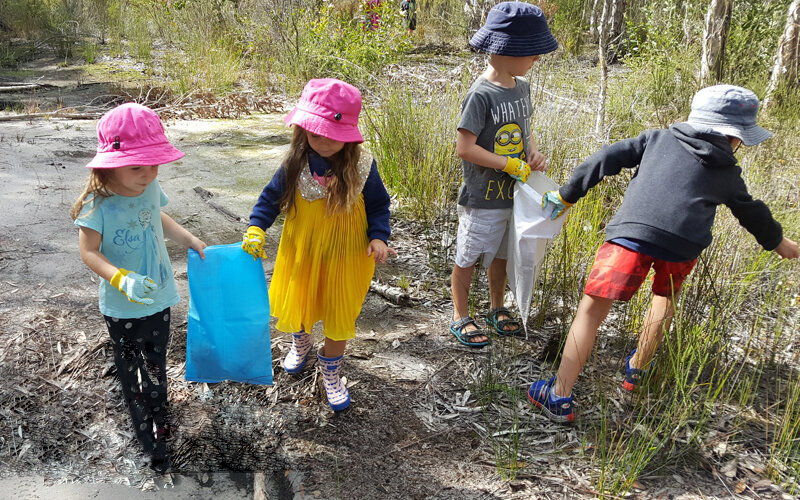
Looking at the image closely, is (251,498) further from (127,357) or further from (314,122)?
(314,122)

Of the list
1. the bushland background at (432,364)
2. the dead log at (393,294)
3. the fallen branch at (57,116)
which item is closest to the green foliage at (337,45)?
the bushland background at (432,364)

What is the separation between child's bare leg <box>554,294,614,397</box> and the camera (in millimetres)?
2271

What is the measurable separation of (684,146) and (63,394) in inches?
103

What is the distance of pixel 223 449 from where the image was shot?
2.23 meters

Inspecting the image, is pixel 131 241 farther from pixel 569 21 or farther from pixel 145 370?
pixel 569 21

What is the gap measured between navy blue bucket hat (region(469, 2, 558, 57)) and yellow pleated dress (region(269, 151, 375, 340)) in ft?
2.57

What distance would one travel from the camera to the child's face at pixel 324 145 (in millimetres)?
2184

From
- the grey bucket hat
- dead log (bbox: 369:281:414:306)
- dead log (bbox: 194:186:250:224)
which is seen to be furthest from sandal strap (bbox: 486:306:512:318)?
dead log (bbox: 194:186:250:224)

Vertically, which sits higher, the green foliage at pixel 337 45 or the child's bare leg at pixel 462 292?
the green foliage at pixel 337 45

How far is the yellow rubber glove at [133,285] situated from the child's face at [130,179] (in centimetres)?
29

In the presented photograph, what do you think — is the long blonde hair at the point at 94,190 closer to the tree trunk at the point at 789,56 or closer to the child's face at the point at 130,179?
the child's face at the point at 130,179

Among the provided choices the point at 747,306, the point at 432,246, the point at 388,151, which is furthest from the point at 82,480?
the point at 747,306

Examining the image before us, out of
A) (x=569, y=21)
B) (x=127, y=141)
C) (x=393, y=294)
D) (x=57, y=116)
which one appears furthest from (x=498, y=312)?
(x=569, y=21)

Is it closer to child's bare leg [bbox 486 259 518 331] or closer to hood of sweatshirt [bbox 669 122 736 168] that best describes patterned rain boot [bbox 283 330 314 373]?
child's bare leg [bbox 486 259 518 331]
